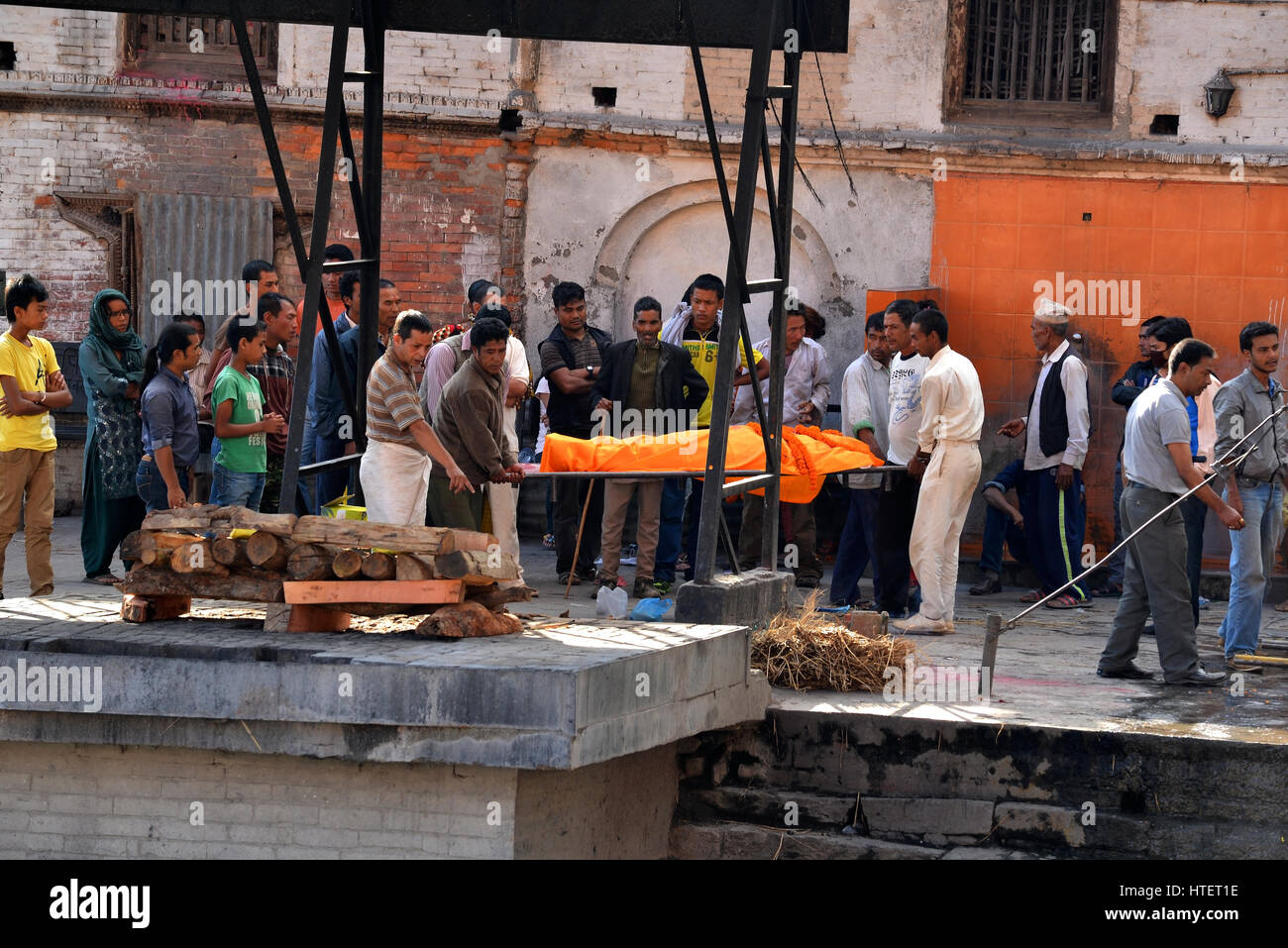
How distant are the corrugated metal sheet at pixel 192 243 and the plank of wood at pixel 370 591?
8.30m

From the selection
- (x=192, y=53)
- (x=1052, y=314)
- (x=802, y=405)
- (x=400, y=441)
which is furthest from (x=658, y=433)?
(x=192, y=53)

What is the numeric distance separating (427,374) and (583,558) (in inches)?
78.6

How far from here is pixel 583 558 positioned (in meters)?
11.8

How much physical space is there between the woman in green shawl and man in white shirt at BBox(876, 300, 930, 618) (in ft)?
16.7

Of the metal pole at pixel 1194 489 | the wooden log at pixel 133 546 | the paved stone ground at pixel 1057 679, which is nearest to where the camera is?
the wooden log at pixel 133 546

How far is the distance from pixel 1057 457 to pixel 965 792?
4.87 m

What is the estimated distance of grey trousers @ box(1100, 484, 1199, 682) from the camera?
348 inches

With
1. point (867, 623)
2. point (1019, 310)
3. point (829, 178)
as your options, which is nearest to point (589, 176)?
point (829, 178)

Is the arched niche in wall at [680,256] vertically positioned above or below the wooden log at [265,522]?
above

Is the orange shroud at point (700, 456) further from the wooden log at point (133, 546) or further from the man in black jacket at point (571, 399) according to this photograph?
the wooden log at point (133, 546)

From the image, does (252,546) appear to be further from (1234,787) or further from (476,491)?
(1234,787)

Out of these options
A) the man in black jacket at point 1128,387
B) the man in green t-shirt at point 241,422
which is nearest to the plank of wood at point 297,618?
the man in green t-shirt at point 241,422

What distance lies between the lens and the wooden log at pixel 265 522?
674cm

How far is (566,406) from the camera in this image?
12.0 metres
